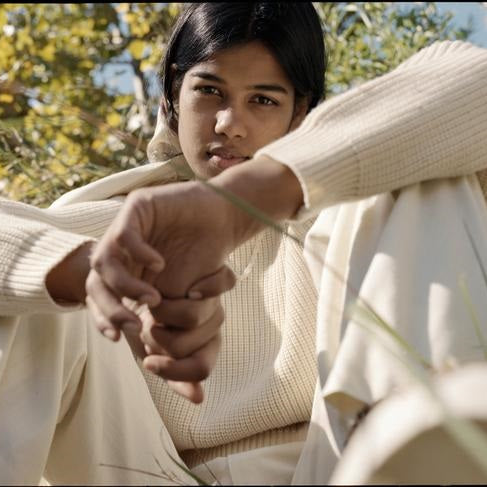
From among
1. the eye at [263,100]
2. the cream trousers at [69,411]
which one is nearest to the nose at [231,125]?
the eye at [263,100]

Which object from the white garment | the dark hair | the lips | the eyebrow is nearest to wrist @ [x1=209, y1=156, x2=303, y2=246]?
the white garment

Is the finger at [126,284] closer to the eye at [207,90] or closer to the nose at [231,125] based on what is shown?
the nose at [231,125]

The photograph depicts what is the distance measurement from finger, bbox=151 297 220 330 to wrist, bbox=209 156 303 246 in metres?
0.12

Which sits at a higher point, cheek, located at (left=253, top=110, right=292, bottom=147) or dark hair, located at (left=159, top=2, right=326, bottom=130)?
dark hair, located at (left=159, top=2, right=326, bottom=130)

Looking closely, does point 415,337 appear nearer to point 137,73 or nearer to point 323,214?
point 323,214

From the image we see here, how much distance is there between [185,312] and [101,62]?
5.54 metres

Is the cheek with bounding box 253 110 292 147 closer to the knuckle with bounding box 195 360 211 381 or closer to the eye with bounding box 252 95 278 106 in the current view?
the eye with bounding box 252 95 278 106

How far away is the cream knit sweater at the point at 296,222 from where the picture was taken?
1579mm

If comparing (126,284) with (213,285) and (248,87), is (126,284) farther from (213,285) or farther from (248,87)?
(248,87)

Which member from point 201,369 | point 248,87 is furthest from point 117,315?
point 248,87

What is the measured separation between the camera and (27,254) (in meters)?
1.66

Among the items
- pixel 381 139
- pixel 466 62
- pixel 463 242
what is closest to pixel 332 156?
pixel 381 139

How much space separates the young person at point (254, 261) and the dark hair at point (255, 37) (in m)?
0.25

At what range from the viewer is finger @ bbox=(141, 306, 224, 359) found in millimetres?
1324
